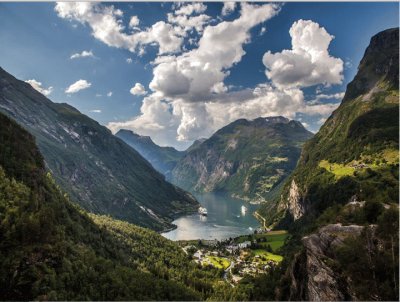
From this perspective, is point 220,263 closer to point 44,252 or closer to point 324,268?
point 44,252

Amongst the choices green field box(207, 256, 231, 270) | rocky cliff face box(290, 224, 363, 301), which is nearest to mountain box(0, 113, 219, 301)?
green field box(207, 256, 231, 270)

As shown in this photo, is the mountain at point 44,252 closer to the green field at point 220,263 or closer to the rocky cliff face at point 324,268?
the green field at point 220,263

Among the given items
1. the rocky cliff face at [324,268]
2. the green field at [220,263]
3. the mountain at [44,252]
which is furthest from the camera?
the green field at [220,263]

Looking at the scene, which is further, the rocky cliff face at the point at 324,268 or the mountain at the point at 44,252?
the mountain at the point at 44,252

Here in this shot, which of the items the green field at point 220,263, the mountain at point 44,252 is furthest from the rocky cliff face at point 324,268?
the green field at point 220,263

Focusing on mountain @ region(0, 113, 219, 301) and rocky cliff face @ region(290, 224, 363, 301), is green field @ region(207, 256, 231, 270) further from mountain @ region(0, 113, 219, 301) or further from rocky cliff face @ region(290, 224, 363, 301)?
rocky cliff face @ region(290, 224, 363, 301)

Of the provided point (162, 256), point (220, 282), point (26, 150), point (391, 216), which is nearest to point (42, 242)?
point (26, 150)

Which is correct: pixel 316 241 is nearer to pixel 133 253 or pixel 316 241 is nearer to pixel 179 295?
pixel 179 295
